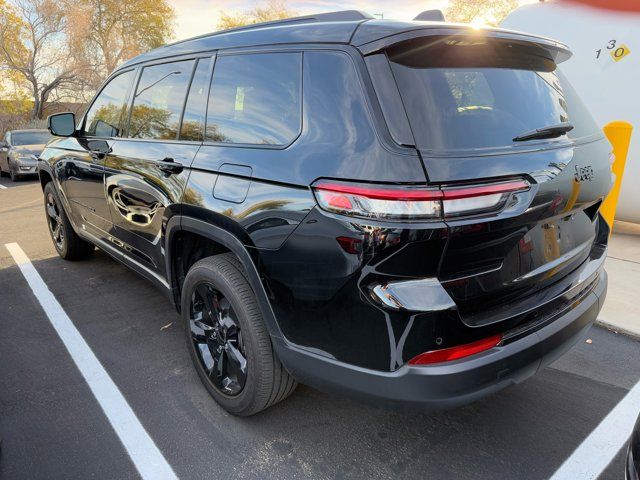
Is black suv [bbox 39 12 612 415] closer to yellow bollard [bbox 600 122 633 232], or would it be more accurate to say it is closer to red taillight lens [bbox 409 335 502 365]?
red taillight lens [bbox 409 335 502 365]

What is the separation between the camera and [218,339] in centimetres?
258

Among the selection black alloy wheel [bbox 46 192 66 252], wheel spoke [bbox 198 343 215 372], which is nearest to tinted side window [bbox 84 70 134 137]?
black alloy wheel [bbox 46 192 66 252]

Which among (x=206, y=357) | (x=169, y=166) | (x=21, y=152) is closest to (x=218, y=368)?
(x=206, y=357)

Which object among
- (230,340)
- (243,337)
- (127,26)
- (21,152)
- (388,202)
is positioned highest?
(127,26)

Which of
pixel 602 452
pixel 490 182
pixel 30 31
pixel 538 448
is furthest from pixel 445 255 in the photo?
pixel 30 31

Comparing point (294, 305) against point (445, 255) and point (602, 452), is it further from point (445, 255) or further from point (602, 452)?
point (602, 452)

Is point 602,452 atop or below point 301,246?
below

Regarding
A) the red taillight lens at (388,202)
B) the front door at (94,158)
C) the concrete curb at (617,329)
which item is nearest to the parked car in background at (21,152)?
the front door at (94,158)

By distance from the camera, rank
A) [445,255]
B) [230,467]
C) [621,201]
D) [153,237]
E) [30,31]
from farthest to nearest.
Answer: [30,31], [621,201], [153,237], [230,467], [445,255]

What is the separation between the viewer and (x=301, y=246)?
6.14 feet

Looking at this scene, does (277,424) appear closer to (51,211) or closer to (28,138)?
(51,211)

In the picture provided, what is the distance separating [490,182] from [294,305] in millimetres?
907

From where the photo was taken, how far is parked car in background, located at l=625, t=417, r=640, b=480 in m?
1.50

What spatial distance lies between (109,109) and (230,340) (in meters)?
2.38
